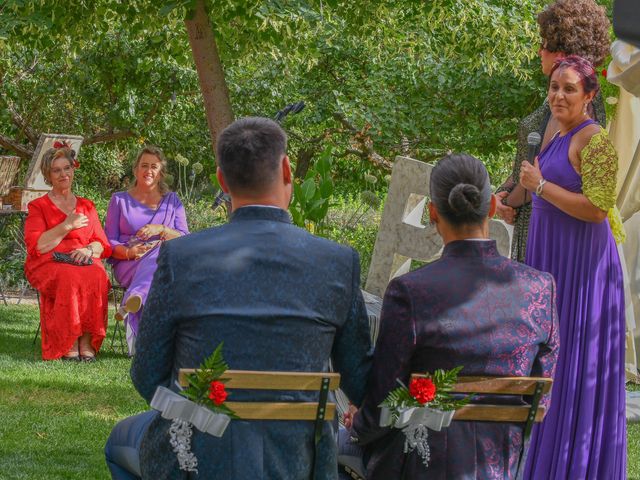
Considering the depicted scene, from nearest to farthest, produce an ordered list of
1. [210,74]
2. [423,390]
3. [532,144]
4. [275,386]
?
[275,386], [423,390], [532,144], [210,74]

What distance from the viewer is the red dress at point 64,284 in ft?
29.5

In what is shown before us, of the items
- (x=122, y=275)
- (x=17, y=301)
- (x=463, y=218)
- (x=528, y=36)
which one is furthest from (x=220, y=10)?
(x=463, y=218)

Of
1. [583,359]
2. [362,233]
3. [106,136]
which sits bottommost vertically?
Answer: [362,233]

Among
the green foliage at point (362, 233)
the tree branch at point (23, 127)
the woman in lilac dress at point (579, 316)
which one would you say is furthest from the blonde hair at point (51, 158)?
the tree branch at point (23, 127)

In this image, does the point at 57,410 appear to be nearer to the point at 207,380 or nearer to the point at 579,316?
the point at 579,316

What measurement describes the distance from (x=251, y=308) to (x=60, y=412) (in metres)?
4.22

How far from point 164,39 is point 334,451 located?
27.9ft

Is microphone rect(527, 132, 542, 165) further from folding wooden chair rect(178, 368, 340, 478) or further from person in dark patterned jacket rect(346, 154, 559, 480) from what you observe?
folding wooden chair rect(178, 368, 340, 478)

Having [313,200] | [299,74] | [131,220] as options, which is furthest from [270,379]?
[299,74]

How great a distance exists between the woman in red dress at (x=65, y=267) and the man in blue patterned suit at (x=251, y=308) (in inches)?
237

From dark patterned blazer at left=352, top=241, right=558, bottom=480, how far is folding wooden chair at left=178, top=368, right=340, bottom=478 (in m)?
0.26

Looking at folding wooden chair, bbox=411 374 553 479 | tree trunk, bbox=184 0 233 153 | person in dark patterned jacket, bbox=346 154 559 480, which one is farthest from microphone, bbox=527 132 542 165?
tree trunk, bbox=184 0 233 153

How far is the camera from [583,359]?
4.51 meters

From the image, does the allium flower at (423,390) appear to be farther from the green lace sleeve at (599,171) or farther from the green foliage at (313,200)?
the green foliage at (313,200)
